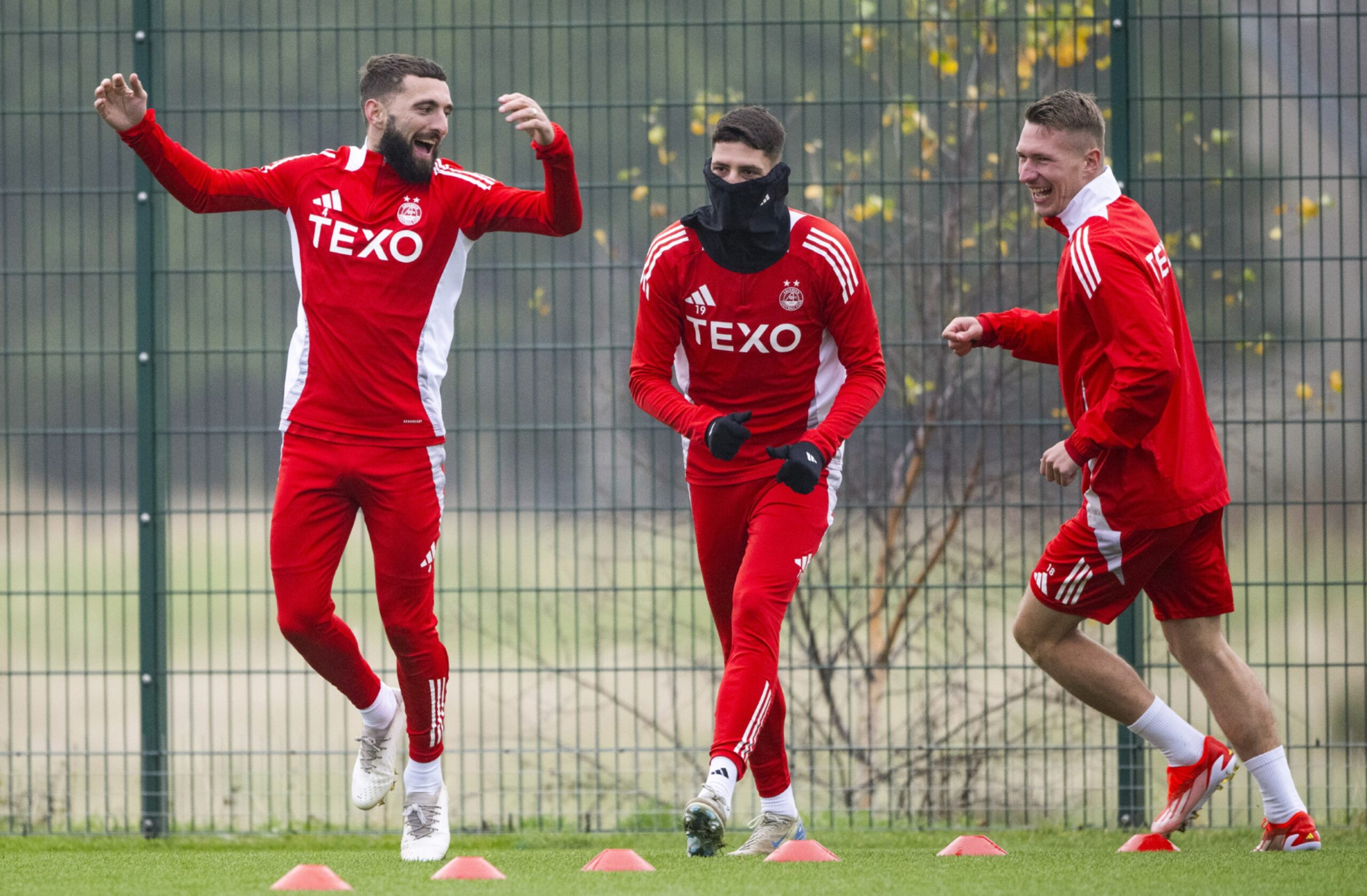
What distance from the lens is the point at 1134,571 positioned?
4.24m

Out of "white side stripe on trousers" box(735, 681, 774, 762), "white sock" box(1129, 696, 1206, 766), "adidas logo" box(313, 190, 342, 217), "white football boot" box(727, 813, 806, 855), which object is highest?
"adidas logo" box(313, 190, 342, 217)

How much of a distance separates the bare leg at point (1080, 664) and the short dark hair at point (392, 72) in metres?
2.36

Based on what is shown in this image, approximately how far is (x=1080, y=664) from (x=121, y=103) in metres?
3.19

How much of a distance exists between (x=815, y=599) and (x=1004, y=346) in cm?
188

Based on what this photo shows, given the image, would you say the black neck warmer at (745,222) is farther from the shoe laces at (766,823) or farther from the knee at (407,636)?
the shoe laces at (766,823)

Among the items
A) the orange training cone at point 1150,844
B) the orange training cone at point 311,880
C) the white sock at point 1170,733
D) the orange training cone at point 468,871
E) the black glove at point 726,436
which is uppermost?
the black glove at point 726,436

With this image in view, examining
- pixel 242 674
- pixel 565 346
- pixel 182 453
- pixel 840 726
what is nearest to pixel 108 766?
pixel 242 674

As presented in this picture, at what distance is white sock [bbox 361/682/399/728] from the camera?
4.71 m

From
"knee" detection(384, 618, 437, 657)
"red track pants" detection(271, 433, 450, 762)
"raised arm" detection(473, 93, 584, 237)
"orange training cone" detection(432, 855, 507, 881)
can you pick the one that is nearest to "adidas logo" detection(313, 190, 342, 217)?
"raised arm" detection(473, 93, 584, 237)

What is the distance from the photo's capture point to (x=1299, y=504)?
566 cm

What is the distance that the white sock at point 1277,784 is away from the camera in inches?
172

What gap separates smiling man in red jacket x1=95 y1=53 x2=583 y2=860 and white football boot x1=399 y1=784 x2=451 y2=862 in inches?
1.1

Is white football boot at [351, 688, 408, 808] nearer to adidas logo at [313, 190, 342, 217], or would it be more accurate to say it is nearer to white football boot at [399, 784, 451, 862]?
white football boot at [399, 784, 451, 862]

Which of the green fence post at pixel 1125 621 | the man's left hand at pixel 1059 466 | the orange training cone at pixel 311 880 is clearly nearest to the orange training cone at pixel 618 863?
the orange training cone at pixel 311 880
